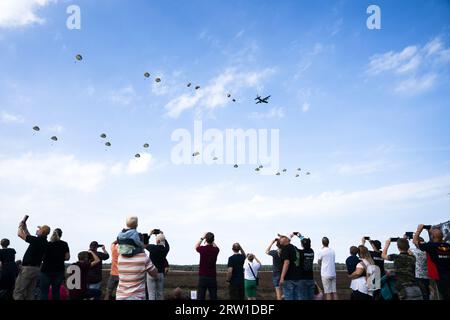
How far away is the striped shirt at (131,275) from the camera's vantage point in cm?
643

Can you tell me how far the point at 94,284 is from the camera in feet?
36.5

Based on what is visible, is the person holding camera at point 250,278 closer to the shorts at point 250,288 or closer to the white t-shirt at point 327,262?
the shorts at point 250,288

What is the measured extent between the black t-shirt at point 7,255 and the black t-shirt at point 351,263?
10.2m

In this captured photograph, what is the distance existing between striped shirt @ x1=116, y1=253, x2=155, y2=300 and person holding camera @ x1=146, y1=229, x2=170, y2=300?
4.20 meters

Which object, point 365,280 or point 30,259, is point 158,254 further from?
point 365,280

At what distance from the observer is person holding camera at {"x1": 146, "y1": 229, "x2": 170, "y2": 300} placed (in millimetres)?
10656

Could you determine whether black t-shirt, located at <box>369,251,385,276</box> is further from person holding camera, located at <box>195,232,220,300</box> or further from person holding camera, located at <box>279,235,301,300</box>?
person holding camera, located at <box>195,232,220,300</box>

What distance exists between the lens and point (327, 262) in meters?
12.0

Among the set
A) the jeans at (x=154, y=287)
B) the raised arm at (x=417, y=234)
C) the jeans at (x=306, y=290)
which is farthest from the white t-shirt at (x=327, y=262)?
the jeans at (x=154, y=287)

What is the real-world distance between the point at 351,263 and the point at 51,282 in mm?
8121

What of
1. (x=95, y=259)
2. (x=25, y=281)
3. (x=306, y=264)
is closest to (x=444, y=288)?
(x=306, y=264)

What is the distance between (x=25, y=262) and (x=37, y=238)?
804 mm

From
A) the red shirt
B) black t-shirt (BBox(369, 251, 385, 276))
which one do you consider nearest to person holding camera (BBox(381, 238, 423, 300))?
black t-shirt (BBox(369, 251, 385, 276))

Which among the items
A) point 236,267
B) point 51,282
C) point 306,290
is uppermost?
point 236,267
